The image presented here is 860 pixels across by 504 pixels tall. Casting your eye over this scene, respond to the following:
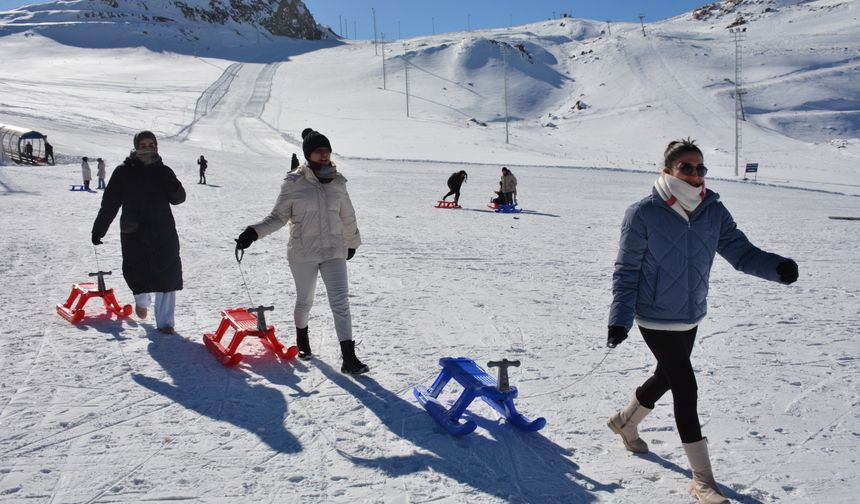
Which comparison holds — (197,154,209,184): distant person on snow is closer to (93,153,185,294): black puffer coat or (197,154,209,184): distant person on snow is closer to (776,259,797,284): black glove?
(93,153,185,294): black puffer coat

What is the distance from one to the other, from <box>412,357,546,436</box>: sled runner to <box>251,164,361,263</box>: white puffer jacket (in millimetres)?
1232

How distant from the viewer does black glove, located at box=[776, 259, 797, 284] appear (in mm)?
3547

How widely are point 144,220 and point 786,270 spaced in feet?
16.0

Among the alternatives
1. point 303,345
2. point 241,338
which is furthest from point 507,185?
point 241,338

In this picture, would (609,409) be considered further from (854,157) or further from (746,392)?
(854,157)

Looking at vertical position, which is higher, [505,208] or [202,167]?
[202,167]

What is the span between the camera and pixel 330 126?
52906 millimetres

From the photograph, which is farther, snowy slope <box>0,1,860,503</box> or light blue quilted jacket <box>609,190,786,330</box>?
snowy slope <box>0,1,860,503</box>

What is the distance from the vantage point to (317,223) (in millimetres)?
5172

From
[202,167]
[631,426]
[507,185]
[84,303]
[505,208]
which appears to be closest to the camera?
[631,426]

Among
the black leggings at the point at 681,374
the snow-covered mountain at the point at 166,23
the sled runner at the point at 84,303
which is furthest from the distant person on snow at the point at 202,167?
the snow-covered mountain at the point at 166,23

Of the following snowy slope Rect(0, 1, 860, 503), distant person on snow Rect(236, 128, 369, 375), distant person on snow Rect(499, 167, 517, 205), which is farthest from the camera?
distant person on snow Rect(499, 167, 517, 205)

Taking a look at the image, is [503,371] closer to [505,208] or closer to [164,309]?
[164,309]

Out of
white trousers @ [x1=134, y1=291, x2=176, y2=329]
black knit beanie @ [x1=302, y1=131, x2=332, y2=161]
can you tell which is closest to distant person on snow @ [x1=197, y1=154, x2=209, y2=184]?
white trousers @ [x1=134, y1=291, x2=176, y2=329]
